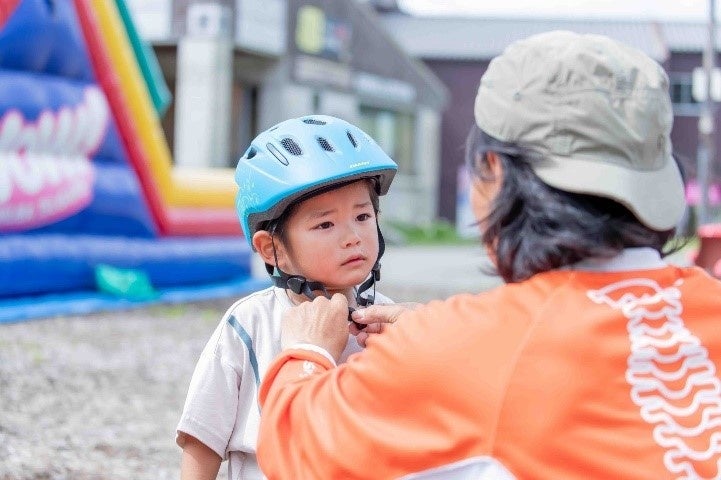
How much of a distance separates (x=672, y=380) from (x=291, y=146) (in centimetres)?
111

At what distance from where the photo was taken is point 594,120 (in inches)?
57.8

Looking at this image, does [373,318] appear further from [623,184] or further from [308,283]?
[623,184]

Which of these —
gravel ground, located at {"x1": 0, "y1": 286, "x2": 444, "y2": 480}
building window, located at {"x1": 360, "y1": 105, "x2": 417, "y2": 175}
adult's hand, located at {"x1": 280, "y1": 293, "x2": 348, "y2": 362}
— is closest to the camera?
adult's hand, located at {"x1": 280, "y1": 293, "x2": 348, "y2": 362}

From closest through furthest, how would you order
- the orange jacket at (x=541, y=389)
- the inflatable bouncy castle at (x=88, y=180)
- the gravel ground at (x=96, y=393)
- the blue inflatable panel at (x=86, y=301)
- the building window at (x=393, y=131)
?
1. the orange jacket at (x=541, y=389)
2. the gravel ground at (x=96, y=393)
3. the blue inflatable panel at (x=86, y=301)
4. the inflatable bouncy castle at (x=88, y=180)
5. the building window at (x=393, y=131)

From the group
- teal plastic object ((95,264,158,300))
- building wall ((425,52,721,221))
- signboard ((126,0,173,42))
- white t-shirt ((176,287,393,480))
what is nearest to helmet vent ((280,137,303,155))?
white t-shirt ((176,287,393,480))

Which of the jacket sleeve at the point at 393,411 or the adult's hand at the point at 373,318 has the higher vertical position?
the jacket sleeve at the point at 393,411

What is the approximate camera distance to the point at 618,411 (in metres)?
1.44

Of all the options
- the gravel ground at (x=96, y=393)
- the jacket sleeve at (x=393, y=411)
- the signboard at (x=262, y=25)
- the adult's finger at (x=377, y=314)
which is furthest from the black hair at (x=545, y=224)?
the signboard at (x=262, y=25)

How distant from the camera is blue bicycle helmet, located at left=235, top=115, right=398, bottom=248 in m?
2.26

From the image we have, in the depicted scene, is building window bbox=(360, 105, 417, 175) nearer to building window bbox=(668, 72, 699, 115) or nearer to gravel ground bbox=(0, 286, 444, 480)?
building window bbox=(668, 72, 699, 115)

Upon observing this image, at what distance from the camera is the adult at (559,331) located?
1.44 metres

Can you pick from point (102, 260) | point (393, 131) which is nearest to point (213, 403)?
point (102, 260)

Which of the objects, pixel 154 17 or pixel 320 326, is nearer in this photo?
pixel 320 326

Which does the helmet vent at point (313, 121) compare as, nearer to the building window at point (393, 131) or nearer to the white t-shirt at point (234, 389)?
the white t-shirt at point (234, 389)
